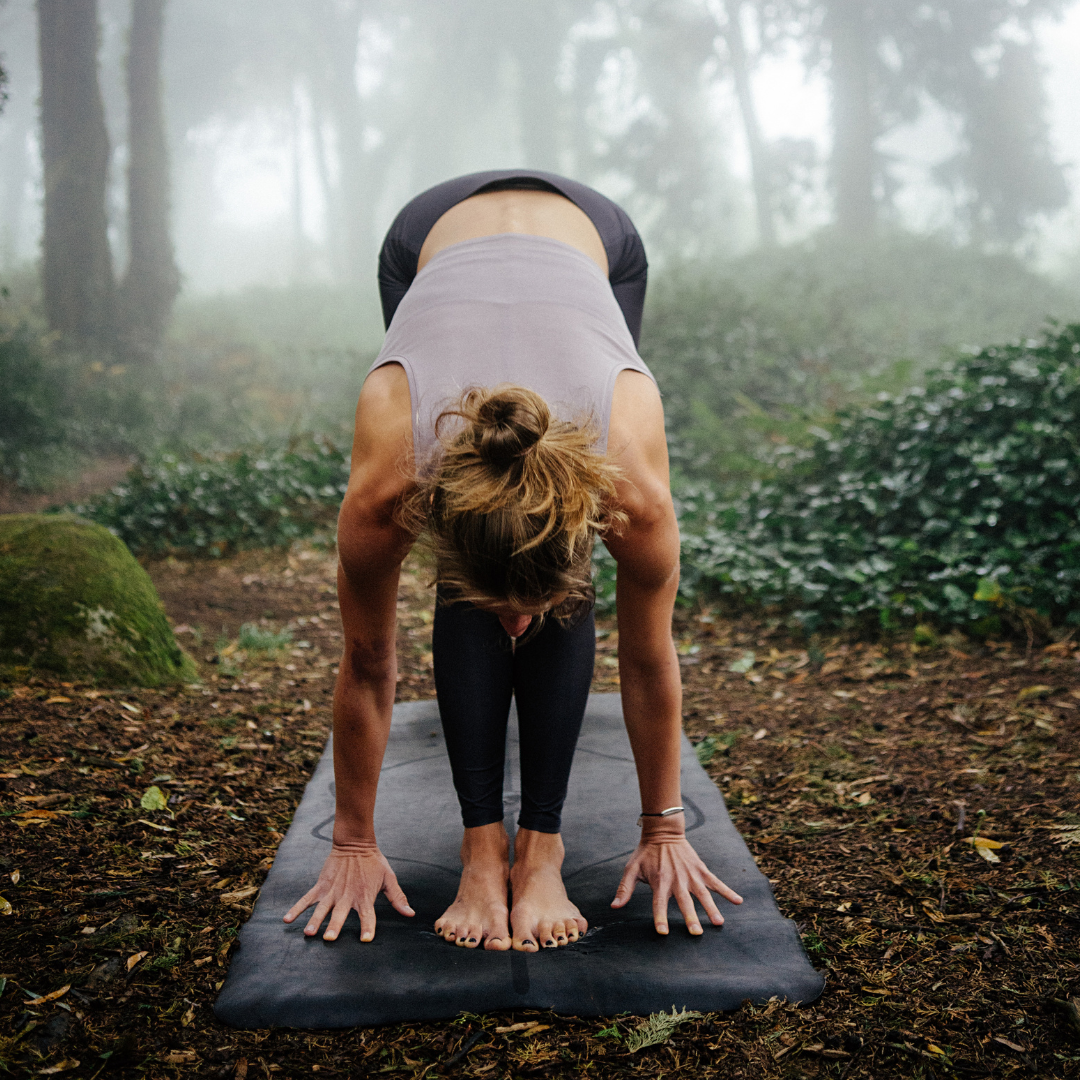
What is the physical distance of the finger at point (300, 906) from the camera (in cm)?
178

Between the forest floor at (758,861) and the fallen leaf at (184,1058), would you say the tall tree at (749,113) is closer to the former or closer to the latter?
the forest floor at (758,861)

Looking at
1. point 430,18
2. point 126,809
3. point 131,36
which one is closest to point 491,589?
point 126,809

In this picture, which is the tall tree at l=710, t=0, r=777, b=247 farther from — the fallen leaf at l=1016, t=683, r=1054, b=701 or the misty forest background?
the fallen leaf at l=1016, t=683, r=1054, b=701

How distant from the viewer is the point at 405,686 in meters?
3.68

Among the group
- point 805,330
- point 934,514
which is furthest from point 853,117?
point 934,514

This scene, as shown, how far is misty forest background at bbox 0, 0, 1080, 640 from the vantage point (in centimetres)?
414

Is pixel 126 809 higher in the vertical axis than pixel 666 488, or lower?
lower

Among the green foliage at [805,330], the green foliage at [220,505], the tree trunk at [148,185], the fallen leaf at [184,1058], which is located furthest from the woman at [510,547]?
the tree trunk at [148,185]

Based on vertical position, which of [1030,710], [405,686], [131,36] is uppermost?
[131,36]

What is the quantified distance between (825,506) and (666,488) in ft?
10.6

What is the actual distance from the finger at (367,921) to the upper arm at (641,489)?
913 mm

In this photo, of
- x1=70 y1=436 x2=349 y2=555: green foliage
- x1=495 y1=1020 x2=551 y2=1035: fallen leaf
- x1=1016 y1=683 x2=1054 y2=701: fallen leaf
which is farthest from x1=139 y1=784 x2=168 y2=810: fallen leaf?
x1=70 y1=436 x2=349 y2=555: green foliage

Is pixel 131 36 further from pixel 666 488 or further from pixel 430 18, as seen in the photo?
pixel 666 488

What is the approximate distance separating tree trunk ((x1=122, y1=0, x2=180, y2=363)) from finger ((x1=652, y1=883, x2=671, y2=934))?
11.9 m
